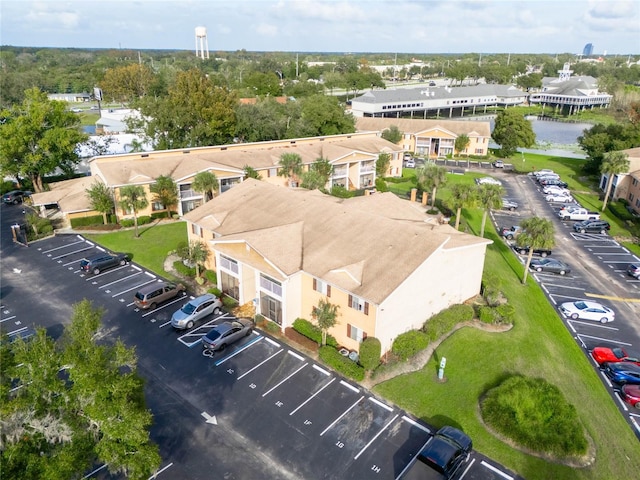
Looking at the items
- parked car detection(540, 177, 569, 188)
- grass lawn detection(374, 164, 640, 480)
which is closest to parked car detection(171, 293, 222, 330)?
grass lawn detection(374, 164, 640, 480)

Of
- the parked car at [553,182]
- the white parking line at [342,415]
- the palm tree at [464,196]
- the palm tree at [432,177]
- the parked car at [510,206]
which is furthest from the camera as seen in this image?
the parked car at [553,182]

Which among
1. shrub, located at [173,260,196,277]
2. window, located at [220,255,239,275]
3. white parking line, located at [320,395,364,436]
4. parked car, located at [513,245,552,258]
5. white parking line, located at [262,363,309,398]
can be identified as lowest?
white parking line, located at [320,395,364,436]

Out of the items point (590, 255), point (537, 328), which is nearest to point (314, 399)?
point (537, 328)

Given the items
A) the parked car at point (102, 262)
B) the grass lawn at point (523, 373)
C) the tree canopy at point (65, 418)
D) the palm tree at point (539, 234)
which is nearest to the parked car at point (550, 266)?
the palm tree at point (539, 234)

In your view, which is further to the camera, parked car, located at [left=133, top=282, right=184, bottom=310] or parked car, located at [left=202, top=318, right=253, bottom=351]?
parked car, located at [left=133, top=282, right=184, bottom=310]

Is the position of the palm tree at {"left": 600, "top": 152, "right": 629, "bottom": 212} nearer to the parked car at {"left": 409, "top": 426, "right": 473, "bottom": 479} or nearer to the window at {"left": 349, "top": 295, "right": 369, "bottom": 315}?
the window at {"left": 349, "top": 295, "right": 369, "bottom": 315}

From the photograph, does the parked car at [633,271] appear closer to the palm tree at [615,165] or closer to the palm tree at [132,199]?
the palm tree at [615,165]

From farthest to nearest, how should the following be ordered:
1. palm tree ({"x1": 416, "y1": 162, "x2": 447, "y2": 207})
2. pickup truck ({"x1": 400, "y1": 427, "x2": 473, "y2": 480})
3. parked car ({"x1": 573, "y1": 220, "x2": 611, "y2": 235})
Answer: palm tree ({"x1": 416, "y1": 162, "x2": 447, "y2": 207})
parked car ({"x1": 573, "y1": 220, "x2": 611, "y2": 235})
pickup truck ({"x1": 400, "y1": 427, "x2": 473, "y2": 480})

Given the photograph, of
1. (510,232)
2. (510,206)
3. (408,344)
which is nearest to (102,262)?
(408,344)

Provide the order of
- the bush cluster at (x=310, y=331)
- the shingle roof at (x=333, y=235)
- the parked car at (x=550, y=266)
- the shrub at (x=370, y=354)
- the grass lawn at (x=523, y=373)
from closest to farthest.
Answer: the grass lawn at (x=523, y=373) → the shrub at (x=370, y=354) → the shingle roof at (x=333, y=235) → the bush cluster at (x=310, y=331) → the parked car at (x=550, y=266)
